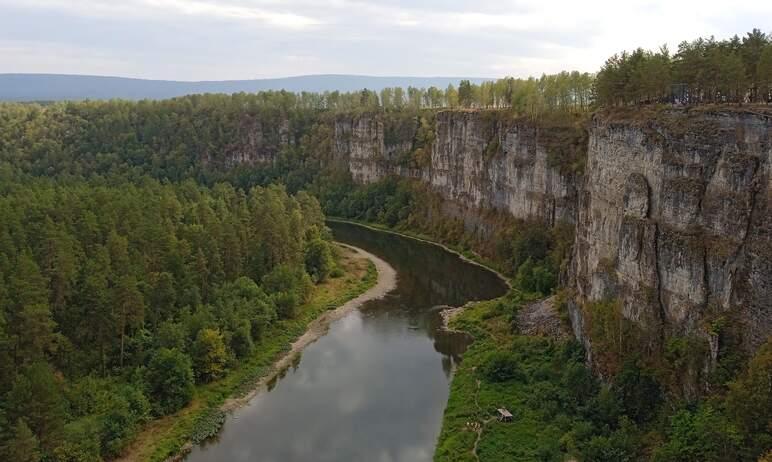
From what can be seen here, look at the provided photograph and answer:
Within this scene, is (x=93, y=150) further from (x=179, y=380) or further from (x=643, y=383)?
(x=643, y=383)

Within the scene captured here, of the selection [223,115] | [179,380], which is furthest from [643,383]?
[223,115]

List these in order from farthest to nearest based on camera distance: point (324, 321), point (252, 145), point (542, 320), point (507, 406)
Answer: point (252, 145) < point (324, 321) < point (542, 320) < point (507, 406)

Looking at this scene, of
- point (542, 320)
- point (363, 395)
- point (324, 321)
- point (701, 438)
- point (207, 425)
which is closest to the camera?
point (701, 438)

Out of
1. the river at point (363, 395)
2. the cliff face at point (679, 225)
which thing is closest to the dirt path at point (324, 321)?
the river at point (363, 395)

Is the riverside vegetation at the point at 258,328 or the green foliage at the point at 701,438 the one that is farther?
the riverside vegetation at the point at 258,328

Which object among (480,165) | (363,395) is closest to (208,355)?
(363,395)

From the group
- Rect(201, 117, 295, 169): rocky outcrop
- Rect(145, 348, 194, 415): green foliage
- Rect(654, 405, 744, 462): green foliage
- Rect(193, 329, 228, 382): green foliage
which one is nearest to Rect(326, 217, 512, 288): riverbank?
Rect(201, 117, 295, 169): rocky outcrop

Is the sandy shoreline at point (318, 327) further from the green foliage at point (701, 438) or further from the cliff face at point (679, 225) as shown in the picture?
the green foliage at point (701, 438)

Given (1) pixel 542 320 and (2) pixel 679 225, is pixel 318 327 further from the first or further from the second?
(2) pixel 679 225
